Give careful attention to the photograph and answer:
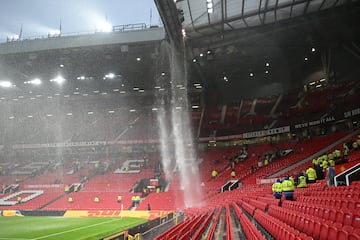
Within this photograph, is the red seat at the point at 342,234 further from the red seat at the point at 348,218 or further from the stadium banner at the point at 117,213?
the stadium banner at the point at 117,213

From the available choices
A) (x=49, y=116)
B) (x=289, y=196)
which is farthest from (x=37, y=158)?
(x=289, y=196)

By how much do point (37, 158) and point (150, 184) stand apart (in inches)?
776

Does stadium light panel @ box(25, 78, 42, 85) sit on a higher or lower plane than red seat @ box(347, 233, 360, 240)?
higher

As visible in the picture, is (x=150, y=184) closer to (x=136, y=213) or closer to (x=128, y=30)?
(x=136, y=213)

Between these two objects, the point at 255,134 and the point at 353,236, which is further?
the point at 255,134

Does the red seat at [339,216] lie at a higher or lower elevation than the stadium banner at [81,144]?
lower

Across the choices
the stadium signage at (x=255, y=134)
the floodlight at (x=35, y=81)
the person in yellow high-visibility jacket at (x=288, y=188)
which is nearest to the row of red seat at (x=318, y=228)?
the person in yellow high-visibility jacket at (x=288, y=188)

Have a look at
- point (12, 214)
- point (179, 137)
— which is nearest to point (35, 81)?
point (12, 214)

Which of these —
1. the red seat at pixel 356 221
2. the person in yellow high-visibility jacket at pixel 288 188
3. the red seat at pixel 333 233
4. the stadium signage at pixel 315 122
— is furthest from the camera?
the stadium signage at pixel 315 122

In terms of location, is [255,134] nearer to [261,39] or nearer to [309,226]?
[261,39]

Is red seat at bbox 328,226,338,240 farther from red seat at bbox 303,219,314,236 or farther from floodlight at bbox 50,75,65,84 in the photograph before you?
floodlight at bbox 50,75,65,84

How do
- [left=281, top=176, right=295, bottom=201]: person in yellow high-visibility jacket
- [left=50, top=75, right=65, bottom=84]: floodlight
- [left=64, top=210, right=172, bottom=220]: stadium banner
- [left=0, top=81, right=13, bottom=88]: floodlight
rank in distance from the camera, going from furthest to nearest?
1. [left=0, top=81, right=13, bottom=88]: floodlight
2. [left=50, top=75, right=65, bottom=84]: floodlight
3. [left=64, top=210, right=172, bottom=220]: stadium banner
4. [left=281, top=176, right=295, bottom=201]: person in yellow high-visibility jacket

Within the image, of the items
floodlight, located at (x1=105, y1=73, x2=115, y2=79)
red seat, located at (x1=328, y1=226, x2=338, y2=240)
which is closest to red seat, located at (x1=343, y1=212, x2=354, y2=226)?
red seat, located at (x1=328, y1=226, x2=338, y2=240)

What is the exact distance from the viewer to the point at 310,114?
3161cm
